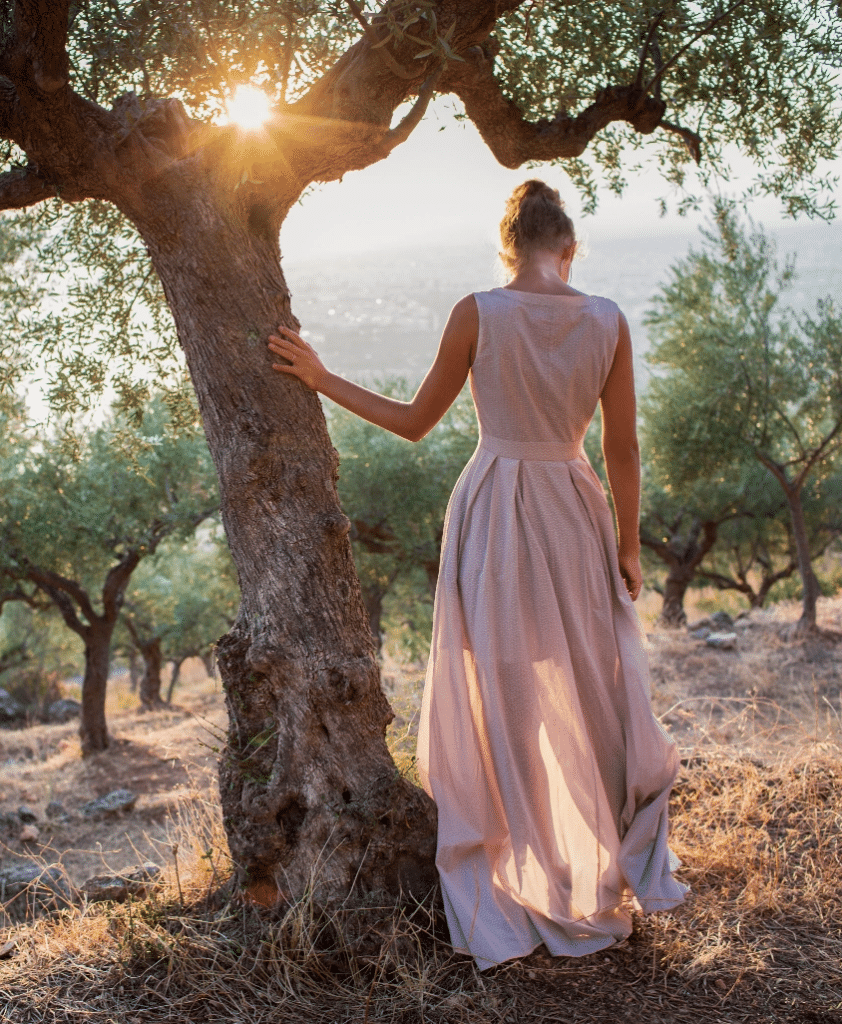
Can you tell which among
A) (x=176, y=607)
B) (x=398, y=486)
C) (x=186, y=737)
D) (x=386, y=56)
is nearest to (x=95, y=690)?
(x=186, y=737)

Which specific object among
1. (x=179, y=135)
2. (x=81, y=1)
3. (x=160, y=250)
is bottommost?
(x=160, y=250)

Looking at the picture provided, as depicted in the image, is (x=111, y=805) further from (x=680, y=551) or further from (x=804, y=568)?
(x=680, y=551)

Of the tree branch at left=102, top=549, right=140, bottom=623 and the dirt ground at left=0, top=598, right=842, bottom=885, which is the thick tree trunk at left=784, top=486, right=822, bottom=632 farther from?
the tree branch at left=102, top=549, right=140, bottom=623

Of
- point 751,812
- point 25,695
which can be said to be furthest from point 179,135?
point 25,695

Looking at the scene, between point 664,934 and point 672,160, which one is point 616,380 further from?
point 672,160

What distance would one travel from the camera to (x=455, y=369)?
301 cm

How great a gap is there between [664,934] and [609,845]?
0.44 metres

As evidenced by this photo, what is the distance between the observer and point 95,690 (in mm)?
13383

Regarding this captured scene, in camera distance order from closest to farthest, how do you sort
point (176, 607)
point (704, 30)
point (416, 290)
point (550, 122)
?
1. point (704, 30)
2. point (550, 122)
3. point (416, 290)
4. point (176, 607)

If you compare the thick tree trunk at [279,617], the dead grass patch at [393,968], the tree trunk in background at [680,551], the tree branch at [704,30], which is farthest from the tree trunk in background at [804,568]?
the thick tree trunk at [279,617]

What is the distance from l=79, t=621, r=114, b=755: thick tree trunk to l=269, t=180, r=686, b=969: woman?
37.9 feet

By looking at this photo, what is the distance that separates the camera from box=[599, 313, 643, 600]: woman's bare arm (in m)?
3.07

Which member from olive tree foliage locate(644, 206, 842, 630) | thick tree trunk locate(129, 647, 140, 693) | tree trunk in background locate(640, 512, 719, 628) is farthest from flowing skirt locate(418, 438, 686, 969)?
thick tree trunk locate(129, 647, 140, 693)

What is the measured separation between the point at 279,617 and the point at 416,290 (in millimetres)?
15103
